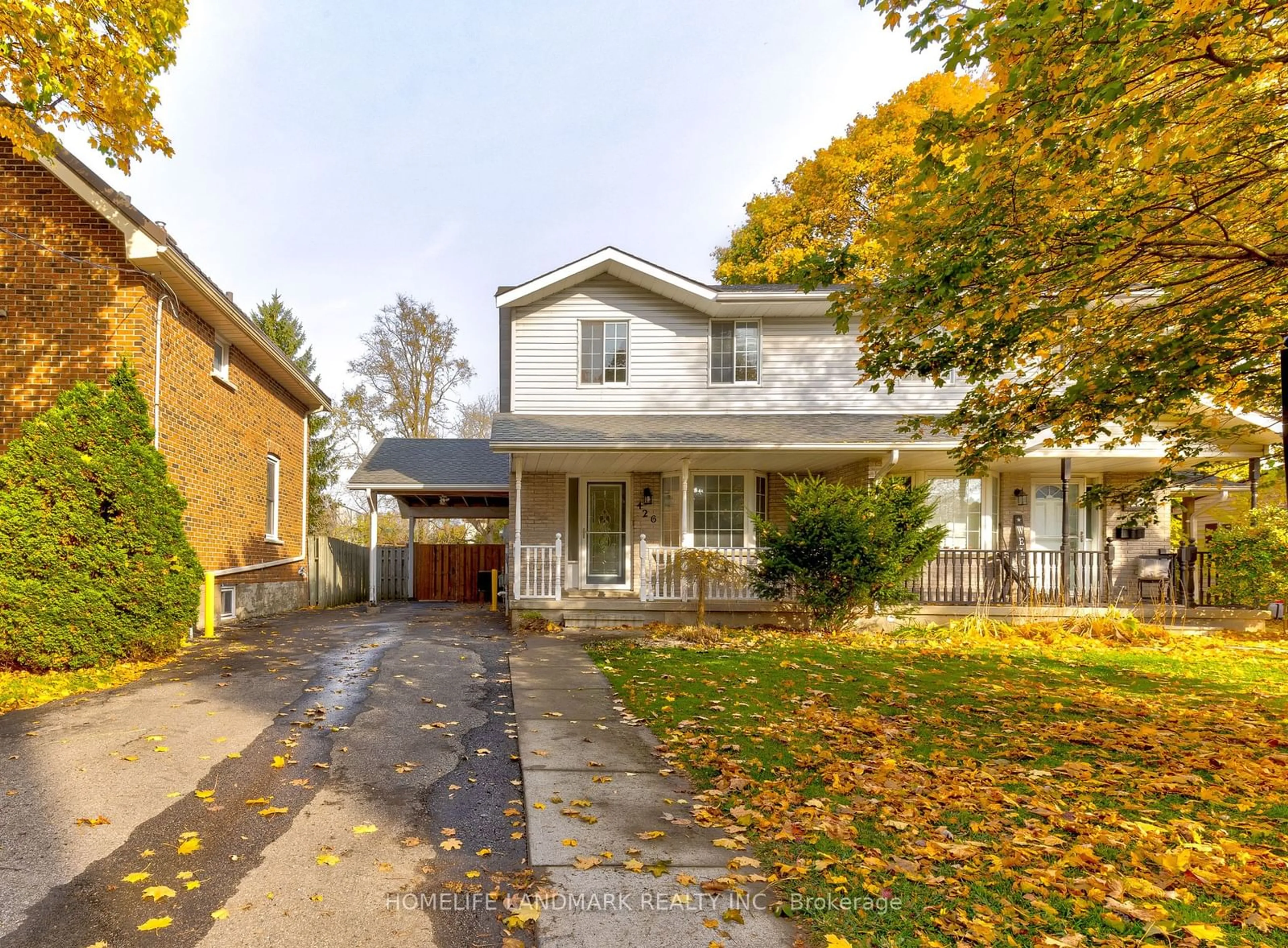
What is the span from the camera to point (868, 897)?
2.96m

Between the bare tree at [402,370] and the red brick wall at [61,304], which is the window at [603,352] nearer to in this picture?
the red brick wall at [61,304]

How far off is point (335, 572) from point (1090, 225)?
18.5m

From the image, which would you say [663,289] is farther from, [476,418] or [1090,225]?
[476,418]

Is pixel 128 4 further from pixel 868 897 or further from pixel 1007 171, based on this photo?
pixel 868 897

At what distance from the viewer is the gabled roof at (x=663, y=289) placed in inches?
524

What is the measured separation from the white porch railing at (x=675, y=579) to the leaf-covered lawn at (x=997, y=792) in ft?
11.1

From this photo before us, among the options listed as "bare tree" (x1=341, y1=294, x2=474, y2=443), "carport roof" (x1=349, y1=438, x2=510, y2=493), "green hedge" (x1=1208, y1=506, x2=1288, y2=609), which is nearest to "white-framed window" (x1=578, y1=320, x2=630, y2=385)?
"carport roof" (x1=349, y1=438, x2=510, y2=493)

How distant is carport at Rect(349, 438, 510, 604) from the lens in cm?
1592

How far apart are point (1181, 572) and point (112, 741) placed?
16474 millimetres

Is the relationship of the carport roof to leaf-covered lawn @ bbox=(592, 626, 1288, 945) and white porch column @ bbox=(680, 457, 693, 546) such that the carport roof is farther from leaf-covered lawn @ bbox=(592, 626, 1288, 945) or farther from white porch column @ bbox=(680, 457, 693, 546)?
leaf-covered lawn @ bbox=(592, 626, 1288, 945)

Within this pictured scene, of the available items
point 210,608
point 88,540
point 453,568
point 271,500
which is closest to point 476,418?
point 453,568

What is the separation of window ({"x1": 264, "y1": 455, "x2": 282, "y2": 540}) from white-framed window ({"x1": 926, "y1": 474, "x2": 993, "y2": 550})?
14.2 metres

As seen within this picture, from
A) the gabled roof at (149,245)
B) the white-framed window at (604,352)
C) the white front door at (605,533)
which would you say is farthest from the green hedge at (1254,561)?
the gabled roof at (149,245)

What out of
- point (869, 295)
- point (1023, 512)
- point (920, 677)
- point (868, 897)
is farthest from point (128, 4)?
point (1023, 512)
